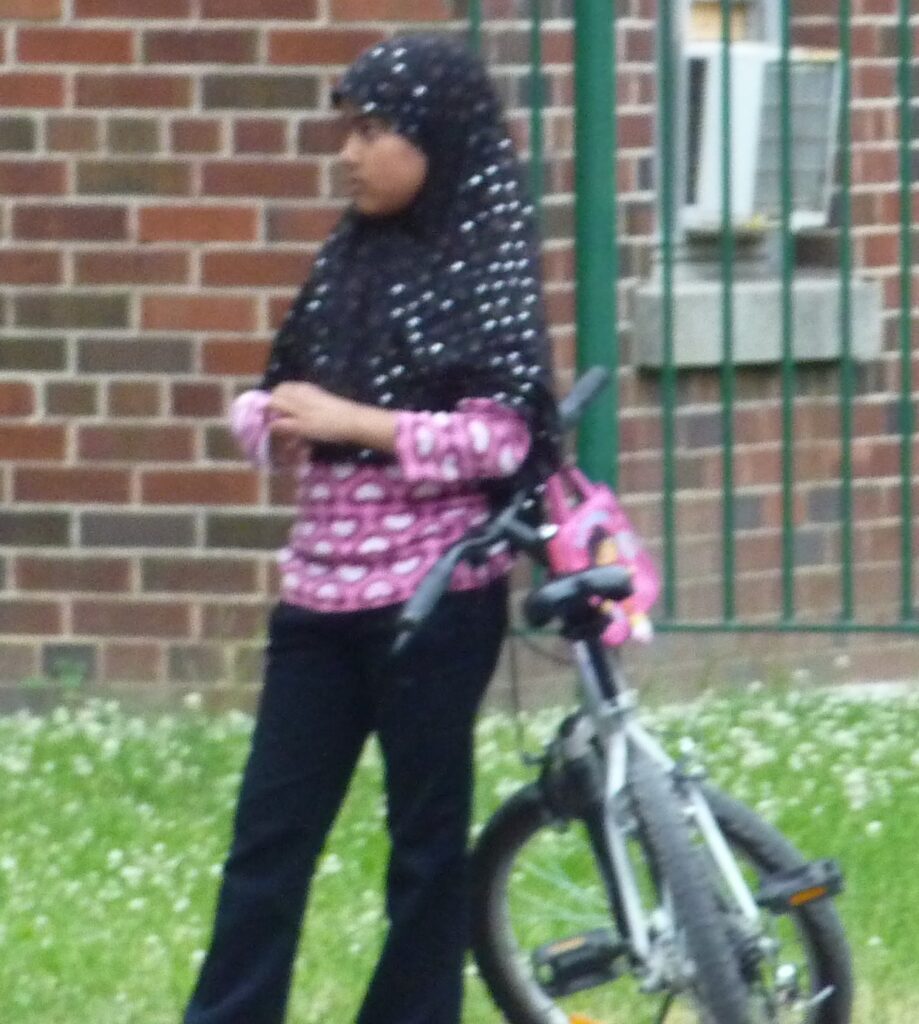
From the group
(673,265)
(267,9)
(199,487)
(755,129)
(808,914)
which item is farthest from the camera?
(755,129)

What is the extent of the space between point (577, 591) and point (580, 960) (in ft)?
1.99

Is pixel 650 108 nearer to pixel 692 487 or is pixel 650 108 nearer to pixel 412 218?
pixel 692 487

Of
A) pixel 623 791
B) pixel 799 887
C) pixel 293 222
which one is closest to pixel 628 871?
pixel 623 791

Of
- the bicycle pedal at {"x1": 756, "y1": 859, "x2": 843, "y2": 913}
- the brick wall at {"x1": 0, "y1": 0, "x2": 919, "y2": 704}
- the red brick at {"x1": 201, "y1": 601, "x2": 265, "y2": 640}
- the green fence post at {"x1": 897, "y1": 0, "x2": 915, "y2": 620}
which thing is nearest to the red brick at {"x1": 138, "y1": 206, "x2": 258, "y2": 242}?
the brick wall at {"x1": 0, "y1": 0, "x2": 919, "y2": 704}

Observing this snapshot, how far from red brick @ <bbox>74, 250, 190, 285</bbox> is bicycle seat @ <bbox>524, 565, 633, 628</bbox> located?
2.82 m

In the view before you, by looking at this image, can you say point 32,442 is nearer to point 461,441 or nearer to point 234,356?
point 234,356

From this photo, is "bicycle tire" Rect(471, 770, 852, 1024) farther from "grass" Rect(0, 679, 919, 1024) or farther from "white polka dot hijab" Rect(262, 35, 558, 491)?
"white polka dot hijab" Rect(262, 35, 558, 491)

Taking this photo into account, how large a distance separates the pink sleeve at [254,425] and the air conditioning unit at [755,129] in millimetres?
3217

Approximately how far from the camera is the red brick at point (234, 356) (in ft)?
22.6

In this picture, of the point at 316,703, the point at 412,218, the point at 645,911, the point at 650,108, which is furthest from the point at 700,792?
the point at 650,108

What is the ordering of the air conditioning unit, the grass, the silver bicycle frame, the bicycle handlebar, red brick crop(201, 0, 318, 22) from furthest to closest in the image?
the air conditioning unit → red brick crop(201, 0, 318, 22) → the grass → the silver bicycle frame → the bicycle handlebar

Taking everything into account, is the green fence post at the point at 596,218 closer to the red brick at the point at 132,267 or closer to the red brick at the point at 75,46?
the red brick at the point at 132,267

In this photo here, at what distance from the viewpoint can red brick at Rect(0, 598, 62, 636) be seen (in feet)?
23.0

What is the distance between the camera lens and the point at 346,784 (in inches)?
175
